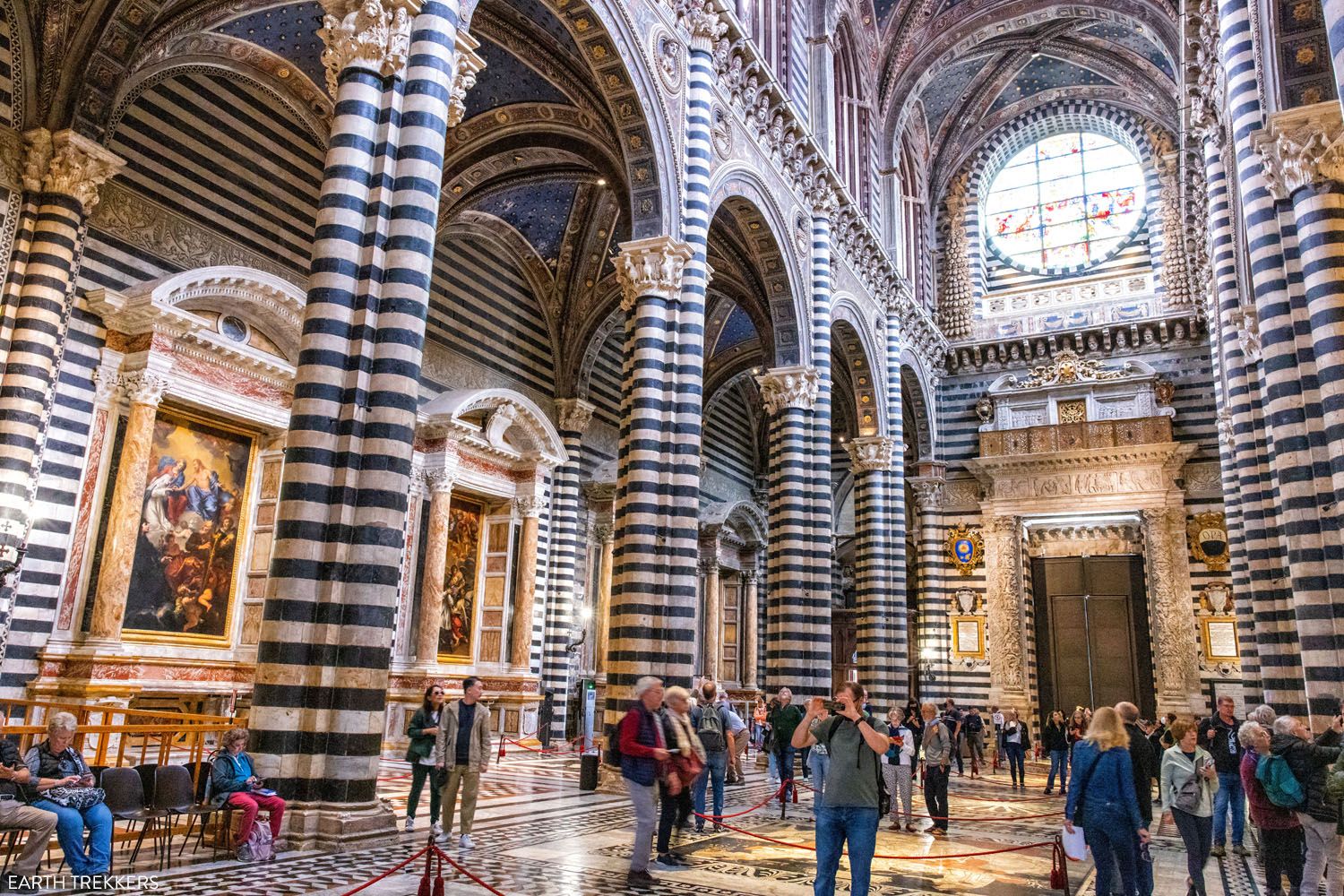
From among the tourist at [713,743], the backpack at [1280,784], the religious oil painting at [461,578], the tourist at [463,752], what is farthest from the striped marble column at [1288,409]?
the religious oil painting at [461,578]

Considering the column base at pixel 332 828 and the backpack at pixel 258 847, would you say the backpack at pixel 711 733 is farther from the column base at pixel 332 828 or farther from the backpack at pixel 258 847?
the backpack at pixel 258 847

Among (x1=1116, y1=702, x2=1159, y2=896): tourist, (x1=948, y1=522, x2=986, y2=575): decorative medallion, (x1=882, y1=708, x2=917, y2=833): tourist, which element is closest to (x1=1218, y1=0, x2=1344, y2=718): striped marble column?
(x1=882, y1=708, x2=917, y2=833): tourist

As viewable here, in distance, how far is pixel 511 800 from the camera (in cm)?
1051

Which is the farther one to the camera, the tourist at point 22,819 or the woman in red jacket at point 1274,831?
the woman in red jacket at point 1274,831

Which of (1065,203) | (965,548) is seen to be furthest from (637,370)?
(1065,203)

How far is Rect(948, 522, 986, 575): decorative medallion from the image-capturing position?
26281 mm

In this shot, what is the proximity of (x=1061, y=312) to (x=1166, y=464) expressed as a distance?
17.3 feet

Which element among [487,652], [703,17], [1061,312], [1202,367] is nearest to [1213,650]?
[1202,367]

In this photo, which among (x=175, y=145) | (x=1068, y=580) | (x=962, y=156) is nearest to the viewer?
(x=175, y=145)

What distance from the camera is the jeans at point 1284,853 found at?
6.41 m

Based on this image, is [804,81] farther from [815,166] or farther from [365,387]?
[365,387]

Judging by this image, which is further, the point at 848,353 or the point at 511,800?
the point at 848,353

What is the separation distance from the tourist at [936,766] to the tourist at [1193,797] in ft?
11.3

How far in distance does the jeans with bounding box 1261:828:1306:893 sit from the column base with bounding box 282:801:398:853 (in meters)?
6.31
